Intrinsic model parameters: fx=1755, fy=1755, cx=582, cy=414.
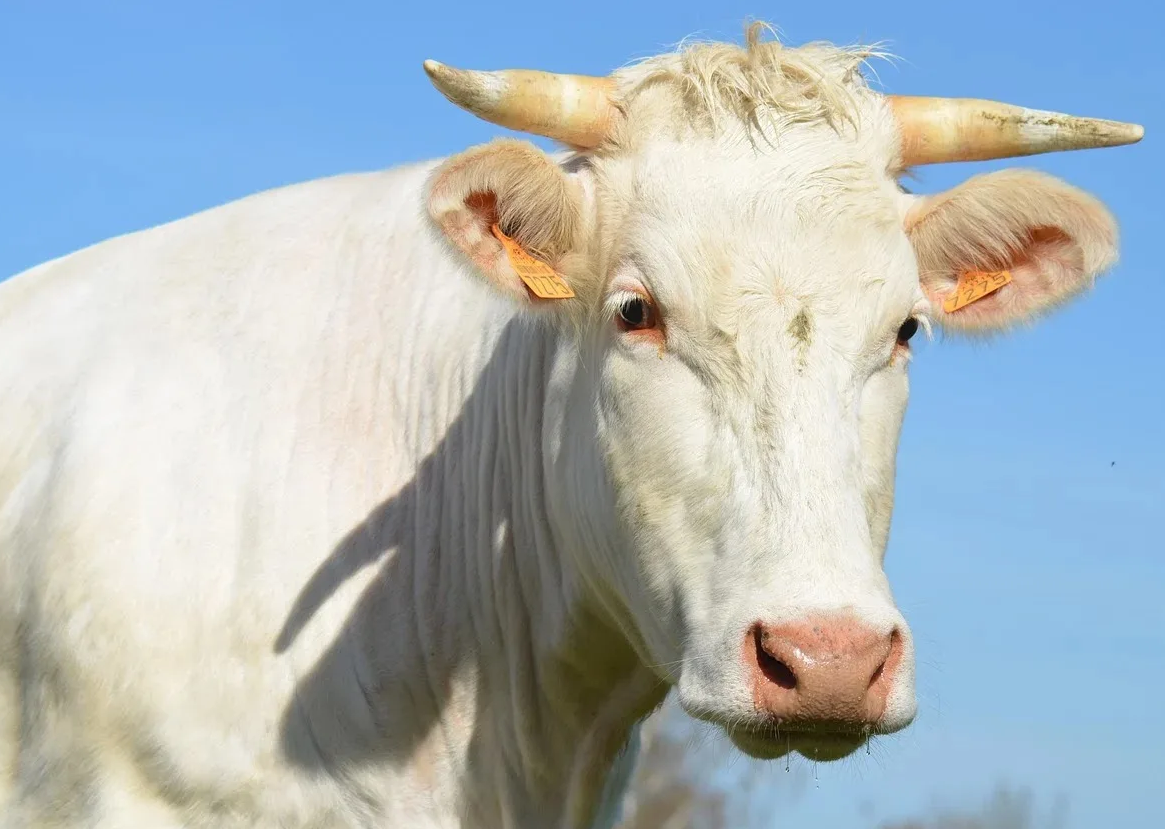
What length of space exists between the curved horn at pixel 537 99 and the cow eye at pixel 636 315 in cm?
61

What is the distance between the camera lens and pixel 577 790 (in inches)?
230

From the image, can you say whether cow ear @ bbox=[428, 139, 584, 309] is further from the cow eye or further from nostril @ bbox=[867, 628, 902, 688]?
nostril @ bbox=[867, 628, 902, 688]

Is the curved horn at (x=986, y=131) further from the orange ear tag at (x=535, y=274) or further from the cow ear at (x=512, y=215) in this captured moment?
the orange ear tag at (x=535, y=274)

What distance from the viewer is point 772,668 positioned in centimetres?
441

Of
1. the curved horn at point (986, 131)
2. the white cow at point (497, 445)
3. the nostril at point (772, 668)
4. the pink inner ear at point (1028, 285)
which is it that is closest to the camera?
the nostril at point (772, 668)

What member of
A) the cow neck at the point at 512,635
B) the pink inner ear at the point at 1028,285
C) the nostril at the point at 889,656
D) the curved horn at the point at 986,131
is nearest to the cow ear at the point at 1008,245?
the pink inner ear at the point at 1028,285

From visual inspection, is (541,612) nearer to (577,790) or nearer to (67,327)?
(577,790)

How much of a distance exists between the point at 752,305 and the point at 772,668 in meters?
1.01

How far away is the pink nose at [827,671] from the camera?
13.9 feet

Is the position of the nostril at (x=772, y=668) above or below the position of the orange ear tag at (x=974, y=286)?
below

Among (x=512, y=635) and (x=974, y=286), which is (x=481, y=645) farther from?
(x=974, y=286)

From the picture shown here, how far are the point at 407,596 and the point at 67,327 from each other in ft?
5.79

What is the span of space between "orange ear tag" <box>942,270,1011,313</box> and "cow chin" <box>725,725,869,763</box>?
5.83ft

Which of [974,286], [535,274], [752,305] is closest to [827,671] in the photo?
[752,305]
